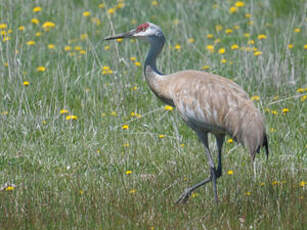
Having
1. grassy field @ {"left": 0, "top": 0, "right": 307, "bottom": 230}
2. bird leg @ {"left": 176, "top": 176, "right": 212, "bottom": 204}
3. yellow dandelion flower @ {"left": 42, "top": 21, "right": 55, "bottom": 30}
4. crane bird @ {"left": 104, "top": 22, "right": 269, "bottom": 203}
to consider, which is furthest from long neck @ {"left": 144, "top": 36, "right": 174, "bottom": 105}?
yellow dandelion flower @ {"left": 42, "top": 21, "right": 55, "bottom": 30}

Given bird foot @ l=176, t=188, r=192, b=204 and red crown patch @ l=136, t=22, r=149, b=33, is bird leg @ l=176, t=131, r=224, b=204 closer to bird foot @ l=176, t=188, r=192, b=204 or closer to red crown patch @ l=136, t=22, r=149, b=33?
bird foot @ l=176, t=188, r=192, b=204

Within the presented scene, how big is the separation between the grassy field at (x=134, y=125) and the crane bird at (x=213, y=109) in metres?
0.29

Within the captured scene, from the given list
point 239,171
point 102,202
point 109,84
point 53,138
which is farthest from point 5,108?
point 239,171

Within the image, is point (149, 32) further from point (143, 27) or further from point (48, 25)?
point (48, 25)

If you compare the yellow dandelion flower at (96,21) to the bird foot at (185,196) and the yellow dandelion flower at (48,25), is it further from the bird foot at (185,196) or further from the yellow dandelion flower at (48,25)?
the bird foot at (185,196)

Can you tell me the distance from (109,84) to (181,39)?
4.71 ft

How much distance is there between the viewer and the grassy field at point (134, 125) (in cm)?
460

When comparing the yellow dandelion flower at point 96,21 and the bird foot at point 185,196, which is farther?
the yellow dandelion flower at point 96,21

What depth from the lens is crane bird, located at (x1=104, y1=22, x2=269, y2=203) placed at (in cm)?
474

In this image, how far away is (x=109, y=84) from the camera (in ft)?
22.1

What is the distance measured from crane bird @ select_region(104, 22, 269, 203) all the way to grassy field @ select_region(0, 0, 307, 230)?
0.96 ft

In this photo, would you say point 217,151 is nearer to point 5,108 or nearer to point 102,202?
point 102,202

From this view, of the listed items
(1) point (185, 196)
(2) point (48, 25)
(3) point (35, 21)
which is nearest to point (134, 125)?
(1) point (185, 196)

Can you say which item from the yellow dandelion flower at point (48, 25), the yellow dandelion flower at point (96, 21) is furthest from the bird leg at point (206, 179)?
the yellow dandelion flower at point (96, 21)
